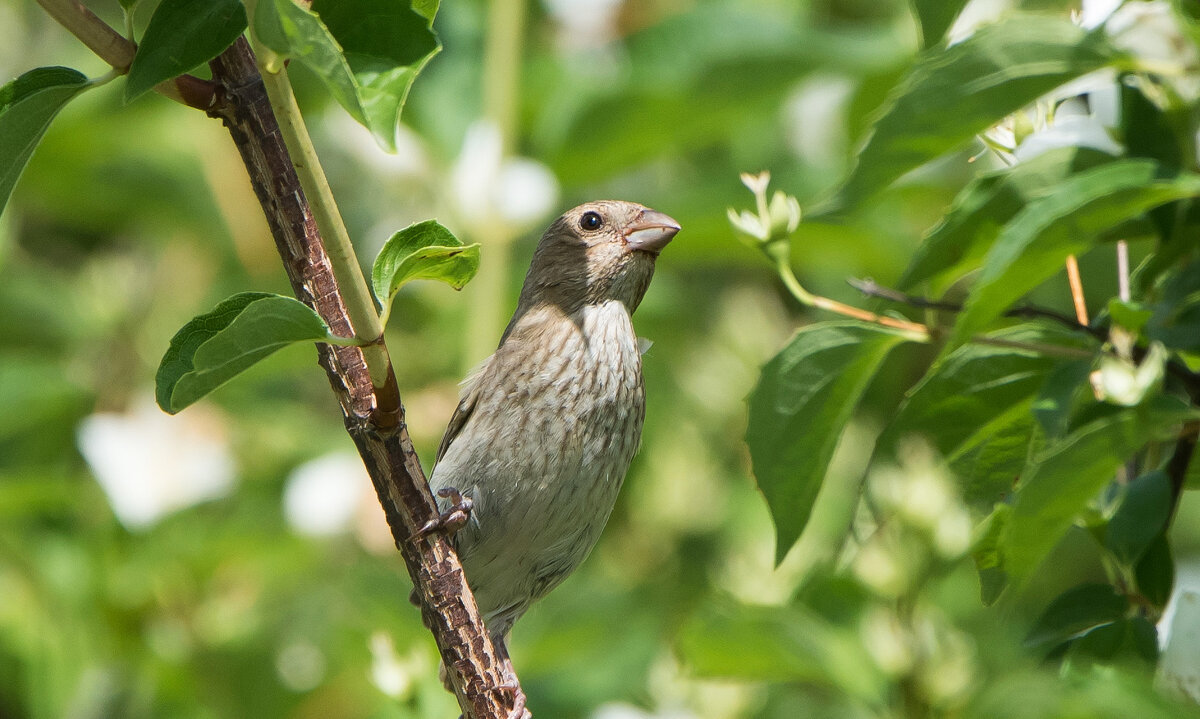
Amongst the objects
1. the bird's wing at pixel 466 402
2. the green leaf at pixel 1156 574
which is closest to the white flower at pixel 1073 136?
the green leaf at pixel 1156 574

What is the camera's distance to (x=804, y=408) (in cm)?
179

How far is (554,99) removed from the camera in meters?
4.30

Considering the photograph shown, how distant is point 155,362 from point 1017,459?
4.08 meters

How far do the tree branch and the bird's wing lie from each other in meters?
1.10

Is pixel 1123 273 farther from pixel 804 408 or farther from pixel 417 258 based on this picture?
pixel 417 258

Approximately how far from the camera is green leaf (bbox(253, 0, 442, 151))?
117 cm

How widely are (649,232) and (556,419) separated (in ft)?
1.77

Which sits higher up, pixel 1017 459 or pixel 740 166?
pixel 740 166

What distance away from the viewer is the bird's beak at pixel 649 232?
299 cm

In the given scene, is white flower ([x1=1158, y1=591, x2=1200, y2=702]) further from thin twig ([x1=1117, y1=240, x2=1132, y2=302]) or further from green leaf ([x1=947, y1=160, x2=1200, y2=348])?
green leaf ([x1=947, y1=160, x2=1200, y2=348])

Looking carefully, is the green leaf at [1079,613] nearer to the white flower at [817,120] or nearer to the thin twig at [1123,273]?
the thin twig at [1123,273]

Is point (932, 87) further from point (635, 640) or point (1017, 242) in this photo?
point (635, 640)

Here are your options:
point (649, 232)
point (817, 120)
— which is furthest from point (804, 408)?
point (817, 120)

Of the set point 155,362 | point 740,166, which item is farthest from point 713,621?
point 155,362
